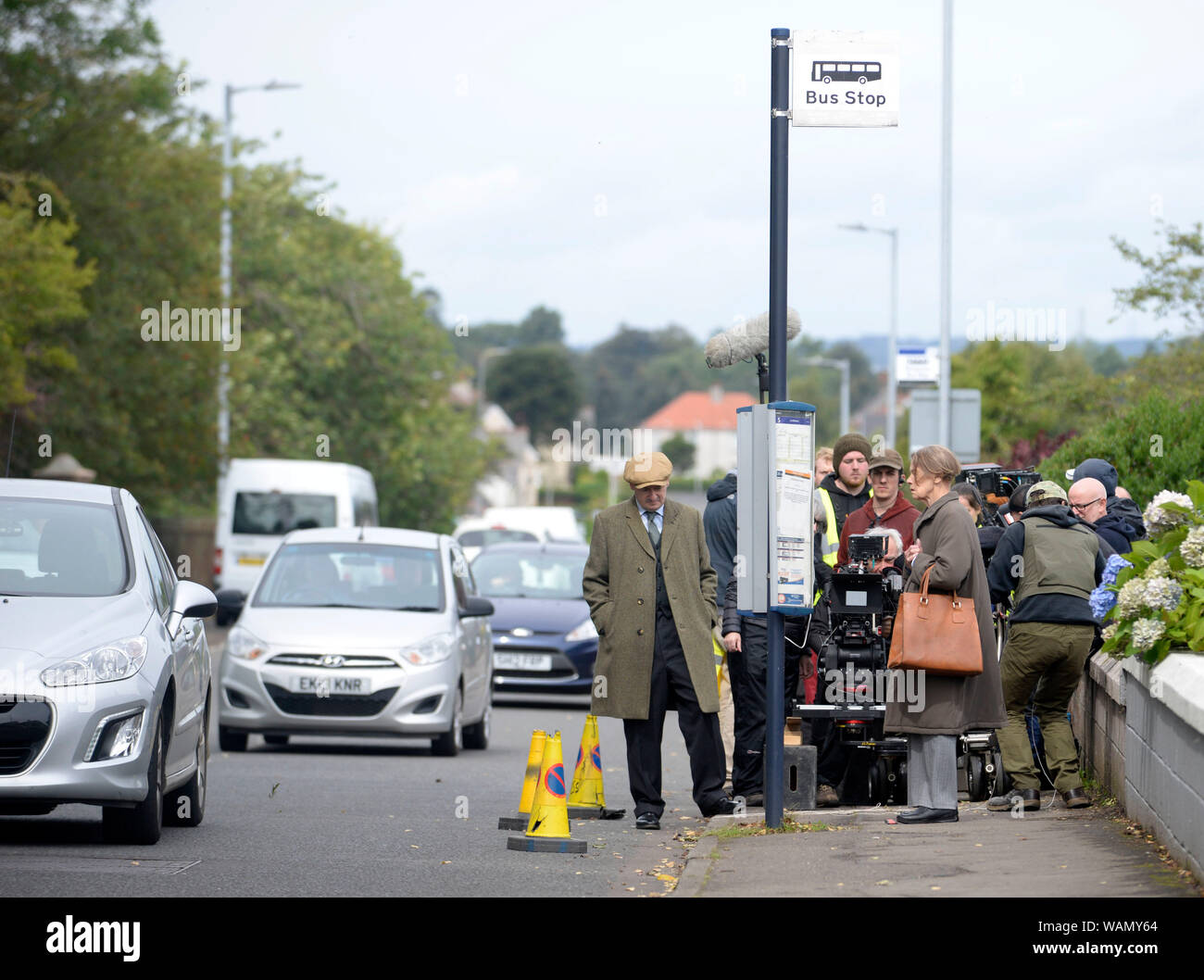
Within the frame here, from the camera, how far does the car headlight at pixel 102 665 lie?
28.0 feet

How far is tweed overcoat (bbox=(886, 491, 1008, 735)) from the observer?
9484mm

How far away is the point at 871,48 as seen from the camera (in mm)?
9461

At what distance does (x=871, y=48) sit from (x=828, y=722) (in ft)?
13.2

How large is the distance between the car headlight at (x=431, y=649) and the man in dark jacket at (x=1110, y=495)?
4.97m

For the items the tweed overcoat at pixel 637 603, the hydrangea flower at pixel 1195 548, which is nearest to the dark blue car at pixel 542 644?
the tweed overcoat at pixel 637 603

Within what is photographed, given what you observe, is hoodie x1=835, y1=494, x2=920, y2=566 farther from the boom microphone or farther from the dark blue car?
the dark blue car

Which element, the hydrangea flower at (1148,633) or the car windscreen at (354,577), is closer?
the hydrangea flower at (1148,633)

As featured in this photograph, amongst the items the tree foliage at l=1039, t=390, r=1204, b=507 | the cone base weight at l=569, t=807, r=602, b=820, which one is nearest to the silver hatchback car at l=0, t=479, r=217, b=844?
the cone base weight at l=569, t=807, r=602, b=820

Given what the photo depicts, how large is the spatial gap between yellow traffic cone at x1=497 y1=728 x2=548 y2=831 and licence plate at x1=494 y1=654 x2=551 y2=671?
9.95m

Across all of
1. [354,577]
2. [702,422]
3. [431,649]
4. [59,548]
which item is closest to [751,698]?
[59,548]

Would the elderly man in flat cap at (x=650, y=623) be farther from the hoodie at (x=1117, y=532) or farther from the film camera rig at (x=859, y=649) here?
the hoodie at (x=1117, y=532)

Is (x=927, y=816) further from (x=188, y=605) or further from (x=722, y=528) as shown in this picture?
(x=188, y=605)
